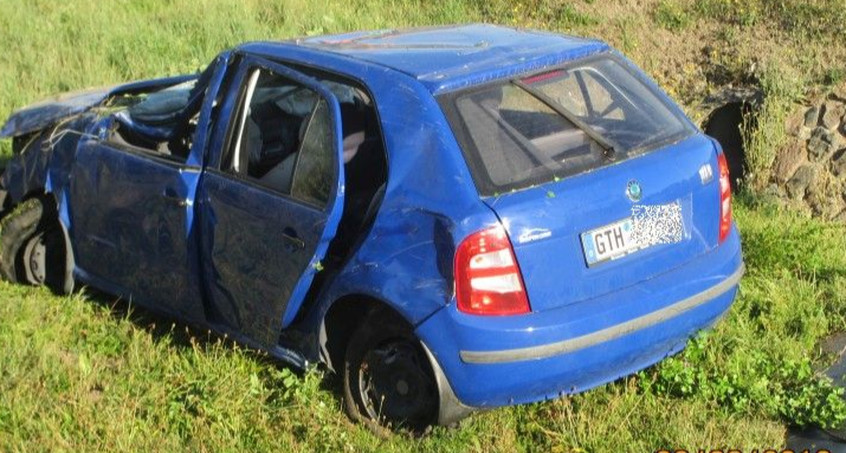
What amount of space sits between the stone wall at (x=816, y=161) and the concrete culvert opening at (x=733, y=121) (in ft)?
1.03

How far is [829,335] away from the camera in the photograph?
6.59 meters

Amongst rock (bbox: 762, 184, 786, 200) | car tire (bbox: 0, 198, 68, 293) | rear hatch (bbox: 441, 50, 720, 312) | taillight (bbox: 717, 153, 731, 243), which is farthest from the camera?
rock (bbox: 762, 184, 786, 200)

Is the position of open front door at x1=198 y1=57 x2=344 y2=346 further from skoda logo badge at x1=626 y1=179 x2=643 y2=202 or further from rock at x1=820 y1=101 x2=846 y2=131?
rock at x1=820 y1=101 x2=846 y2=131

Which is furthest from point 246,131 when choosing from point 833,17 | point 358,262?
point 833,17

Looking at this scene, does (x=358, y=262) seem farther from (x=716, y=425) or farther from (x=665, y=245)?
(x=716, y=425)

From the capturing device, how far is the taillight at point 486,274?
4.84 meters

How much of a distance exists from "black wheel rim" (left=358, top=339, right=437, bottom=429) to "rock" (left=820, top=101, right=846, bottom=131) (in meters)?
5.31

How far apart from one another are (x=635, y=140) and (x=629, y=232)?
1.63 ft

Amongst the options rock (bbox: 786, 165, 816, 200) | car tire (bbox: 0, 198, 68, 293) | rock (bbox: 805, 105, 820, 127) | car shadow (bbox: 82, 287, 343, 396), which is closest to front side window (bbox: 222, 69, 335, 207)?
car shadow (bbox: 82, 287, 343, 396)

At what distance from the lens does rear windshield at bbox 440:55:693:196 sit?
16.7ft

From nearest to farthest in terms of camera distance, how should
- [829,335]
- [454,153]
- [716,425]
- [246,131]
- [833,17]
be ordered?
1. [454,153]
2. [716,425]
3. [246,131]
4. [829,335]
5. [833,17]

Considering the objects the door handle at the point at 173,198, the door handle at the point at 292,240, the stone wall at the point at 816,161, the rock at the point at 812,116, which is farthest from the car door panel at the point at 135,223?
the rock at the point at 812,116

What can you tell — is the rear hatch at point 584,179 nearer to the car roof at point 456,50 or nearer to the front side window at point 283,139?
the car roof at point 456,50

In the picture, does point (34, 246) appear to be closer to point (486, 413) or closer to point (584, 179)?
point (486, 413)
